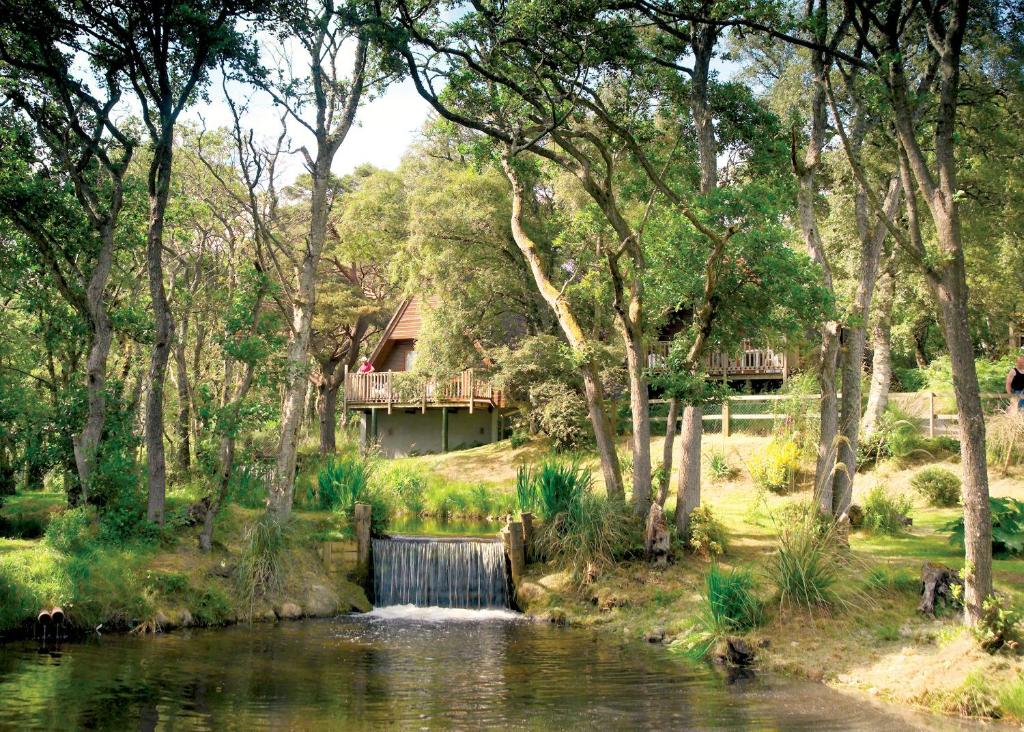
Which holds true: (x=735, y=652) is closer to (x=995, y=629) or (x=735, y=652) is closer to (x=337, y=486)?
(x=995, y=629)

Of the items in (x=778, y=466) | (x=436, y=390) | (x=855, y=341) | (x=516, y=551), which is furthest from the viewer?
(x=436, y=390)

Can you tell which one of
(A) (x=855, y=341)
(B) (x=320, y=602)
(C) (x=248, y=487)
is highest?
(A) (x=855, y=341)

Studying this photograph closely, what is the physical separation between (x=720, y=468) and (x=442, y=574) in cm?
1045

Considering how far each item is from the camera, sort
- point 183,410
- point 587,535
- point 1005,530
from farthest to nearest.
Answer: point 183,410, point 587,535, point 1005,530

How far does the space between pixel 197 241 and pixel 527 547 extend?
16699 mm

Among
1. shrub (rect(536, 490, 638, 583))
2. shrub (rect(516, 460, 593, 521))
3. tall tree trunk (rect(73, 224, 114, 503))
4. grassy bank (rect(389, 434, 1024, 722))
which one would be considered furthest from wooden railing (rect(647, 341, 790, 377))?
tall tree trunk (rect(73, 224, 114, 503))

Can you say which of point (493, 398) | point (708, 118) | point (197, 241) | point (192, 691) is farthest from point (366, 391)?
point (192, 691)

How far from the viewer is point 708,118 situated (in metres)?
15.8

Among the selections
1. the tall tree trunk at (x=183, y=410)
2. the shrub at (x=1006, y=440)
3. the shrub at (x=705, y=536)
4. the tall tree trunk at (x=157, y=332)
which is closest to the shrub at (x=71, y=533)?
the tall tree trunk at (x=157, y=332)

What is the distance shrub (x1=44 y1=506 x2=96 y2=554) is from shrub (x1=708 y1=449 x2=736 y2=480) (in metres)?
15.4

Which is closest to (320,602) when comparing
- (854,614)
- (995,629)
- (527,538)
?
(527,538)

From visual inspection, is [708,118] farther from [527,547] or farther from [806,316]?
[527,547]

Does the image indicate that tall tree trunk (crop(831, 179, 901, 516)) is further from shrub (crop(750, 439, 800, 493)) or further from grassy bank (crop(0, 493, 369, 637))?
grassy bank (crop(0, 493, 369, 637))

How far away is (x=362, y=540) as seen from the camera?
54.4ft
